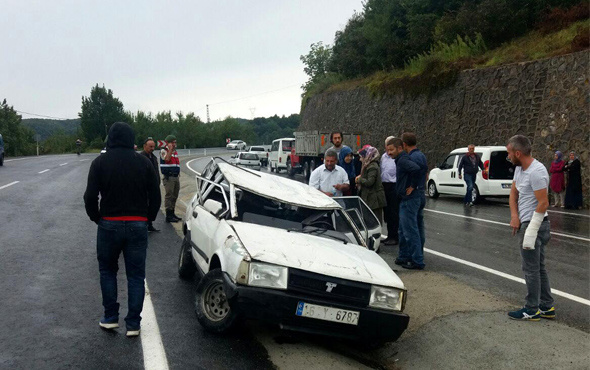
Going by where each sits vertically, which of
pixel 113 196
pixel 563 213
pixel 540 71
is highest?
pixel 540 71

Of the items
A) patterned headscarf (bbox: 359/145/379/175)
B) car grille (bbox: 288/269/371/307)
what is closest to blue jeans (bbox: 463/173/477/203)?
patterned headscarf (bbox: 359/145/379/175)

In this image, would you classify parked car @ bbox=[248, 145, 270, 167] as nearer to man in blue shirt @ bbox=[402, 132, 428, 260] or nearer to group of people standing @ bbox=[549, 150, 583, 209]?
group of people standing @ bbox=[549, 150, 583, 209]

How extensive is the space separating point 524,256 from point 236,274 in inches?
112

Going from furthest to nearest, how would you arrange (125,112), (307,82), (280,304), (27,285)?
1. (125,112)
2. (307,82)
3. (27,285)
4. (280,304)

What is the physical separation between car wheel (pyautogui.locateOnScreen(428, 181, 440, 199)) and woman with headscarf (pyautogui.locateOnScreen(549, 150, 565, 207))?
380 centimetres

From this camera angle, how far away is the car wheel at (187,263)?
269 inches

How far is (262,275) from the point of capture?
4.57 metres

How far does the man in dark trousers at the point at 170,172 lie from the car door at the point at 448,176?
10.2 m

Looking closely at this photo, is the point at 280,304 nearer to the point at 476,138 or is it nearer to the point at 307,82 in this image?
the point at 476,138

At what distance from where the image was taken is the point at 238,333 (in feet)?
16.6

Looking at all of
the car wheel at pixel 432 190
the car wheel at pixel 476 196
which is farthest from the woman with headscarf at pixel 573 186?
the car wheel at pixel 432 190

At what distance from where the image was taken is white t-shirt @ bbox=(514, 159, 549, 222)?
5379 millimetres

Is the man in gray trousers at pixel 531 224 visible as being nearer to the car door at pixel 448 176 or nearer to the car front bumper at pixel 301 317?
the car front bumper at pixel 301 317

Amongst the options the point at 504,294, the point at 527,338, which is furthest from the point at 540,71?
the point at 527,338
